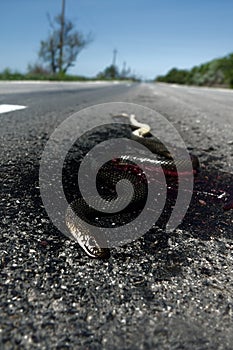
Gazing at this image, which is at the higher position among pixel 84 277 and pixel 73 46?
pixel 73 46

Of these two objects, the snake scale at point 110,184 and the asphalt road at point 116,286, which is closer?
the asphalt road at point 116,286

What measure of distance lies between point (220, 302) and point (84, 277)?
0.48 meters

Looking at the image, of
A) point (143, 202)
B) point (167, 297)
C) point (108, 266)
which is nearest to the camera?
point (167, 297)

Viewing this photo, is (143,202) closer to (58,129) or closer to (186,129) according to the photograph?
(58,129)

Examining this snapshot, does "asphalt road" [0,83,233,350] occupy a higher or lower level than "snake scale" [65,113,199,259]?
lower

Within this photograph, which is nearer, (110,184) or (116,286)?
(116,286)

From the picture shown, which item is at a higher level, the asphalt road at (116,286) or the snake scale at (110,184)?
the snake scale at (110,184)

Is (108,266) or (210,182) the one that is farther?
(210,182)

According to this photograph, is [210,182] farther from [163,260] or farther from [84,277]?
[84,277]

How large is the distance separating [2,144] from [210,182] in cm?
180

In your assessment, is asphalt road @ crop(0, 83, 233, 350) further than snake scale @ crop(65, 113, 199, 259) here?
No

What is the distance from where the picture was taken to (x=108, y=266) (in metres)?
1.16


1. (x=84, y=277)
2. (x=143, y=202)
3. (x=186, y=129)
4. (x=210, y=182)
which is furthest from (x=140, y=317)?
(x=186, y=129)

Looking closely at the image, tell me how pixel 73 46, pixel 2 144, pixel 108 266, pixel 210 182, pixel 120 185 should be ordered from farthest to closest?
pixel 73 46
pixel 2 144
pixel 210 182
pixel 120 185
pixel 108 266
